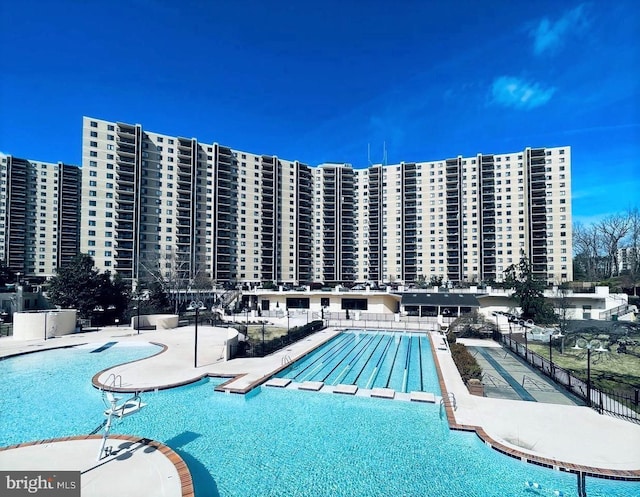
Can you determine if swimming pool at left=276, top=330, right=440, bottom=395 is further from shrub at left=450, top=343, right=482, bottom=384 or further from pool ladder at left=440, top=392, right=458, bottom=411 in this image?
pool ladder at left=440, top=392, right=458, bottom=411

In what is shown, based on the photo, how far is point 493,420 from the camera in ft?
39.3

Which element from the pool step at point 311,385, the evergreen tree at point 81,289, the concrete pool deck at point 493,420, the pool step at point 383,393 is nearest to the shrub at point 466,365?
the concrete pool deck at point 493,420

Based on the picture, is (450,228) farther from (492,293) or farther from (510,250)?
(492,293)

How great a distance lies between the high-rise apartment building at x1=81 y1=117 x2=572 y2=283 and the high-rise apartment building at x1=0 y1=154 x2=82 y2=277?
883 inches

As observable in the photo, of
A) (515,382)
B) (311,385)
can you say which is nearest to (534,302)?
(515,382)

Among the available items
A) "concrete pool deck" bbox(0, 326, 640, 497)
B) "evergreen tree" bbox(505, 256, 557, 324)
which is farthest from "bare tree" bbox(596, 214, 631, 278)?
"concrete pool deck" bbox(0, 326, 640, 497)

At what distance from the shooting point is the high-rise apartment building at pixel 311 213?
66.1 m

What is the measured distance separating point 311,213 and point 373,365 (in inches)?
2651

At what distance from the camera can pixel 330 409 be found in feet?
44.6

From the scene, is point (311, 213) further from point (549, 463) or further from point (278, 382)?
point (549, 463)

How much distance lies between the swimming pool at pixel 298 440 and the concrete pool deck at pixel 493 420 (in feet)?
1.59

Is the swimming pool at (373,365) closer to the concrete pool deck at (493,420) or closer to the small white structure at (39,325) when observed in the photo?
the concrete pool deck at (493,420)

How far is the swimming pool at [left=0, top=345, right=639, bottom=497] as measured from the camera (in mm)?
8516

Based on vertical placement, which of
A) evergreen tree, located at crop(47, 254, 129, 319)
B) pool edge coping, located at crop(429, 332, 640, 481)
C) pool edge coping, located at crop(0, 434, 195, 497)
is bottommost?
pool edge coping, located at crop(429, 332, 640, 481)
